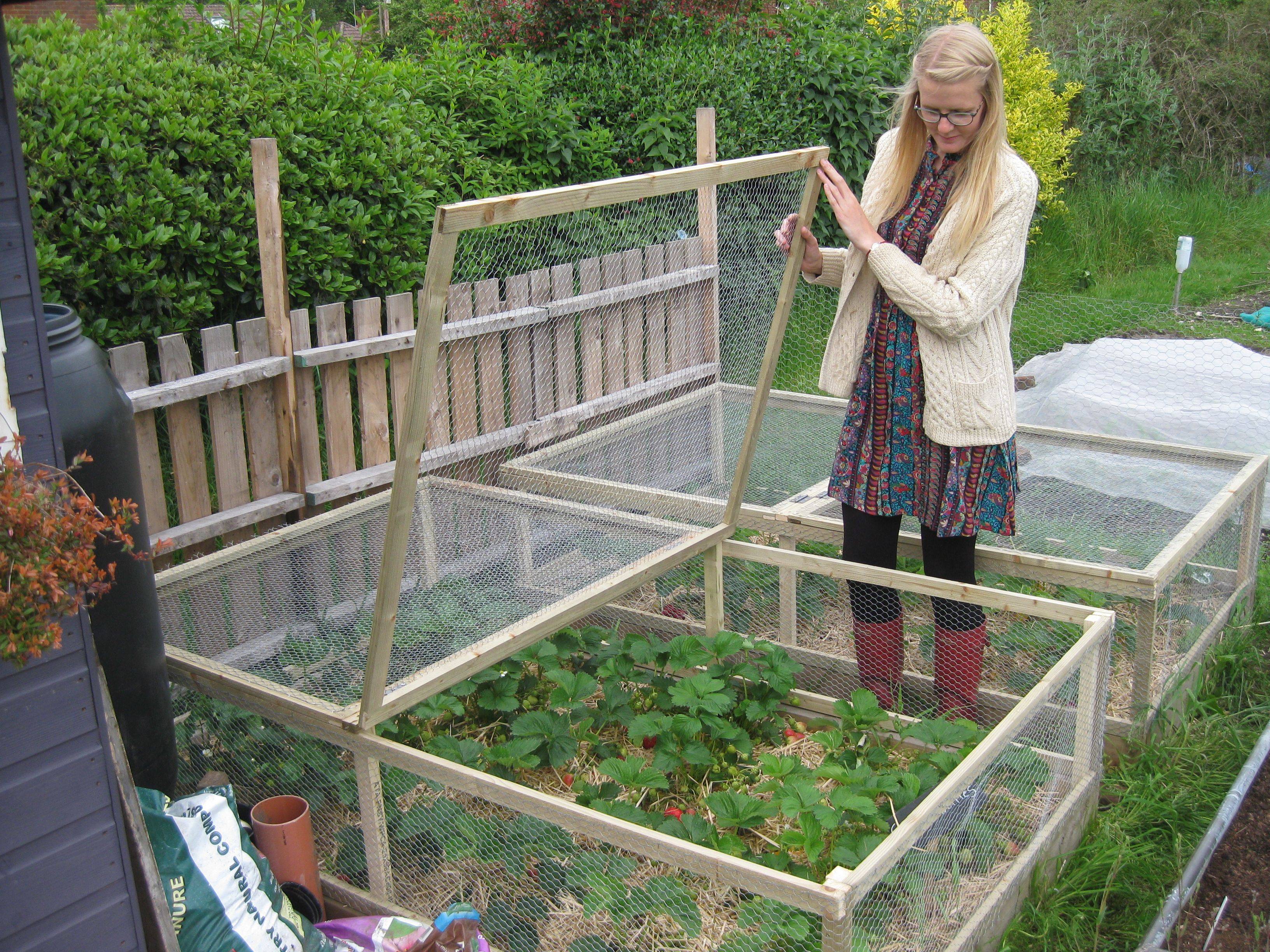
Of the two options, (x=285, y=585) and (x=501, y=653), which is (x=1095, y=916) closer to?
(x=501, y=653)

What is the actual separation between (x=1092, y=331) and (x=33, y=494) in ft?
21.7

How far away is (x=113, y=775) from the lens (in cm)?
188

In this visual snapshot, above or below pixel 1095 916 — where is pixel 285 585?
above

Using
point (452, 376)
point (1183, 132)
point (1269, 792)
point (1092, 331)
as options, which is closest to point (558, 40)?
point (1092, 331)

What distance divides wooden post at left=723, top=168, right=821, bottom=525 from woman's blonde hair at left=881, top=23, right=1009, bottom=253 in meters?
0.29

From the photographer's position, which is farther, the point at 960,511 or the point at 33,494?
the point at 960,511

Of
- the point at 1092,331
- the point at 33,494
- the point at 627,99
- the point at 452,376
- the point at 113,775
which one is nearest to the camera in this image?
the point at 33,494

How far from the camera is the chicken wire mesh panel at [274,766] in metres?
2.53

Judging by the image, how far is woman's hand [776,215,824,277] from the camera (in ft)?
9.56

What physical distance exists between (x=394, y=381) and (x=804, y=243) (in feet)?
5.85

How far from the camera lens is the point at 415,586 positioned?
2.72 m

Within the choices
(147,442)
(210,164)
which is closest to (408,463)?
(147,442)

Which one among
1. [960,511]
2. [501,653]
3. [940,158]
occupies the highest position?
[940,158]

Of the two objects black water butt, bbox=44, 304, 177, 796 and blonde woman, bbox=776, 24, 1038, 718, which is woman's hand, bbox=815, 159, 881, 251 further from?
black water butt, bbox=44, 304, 177, 796
